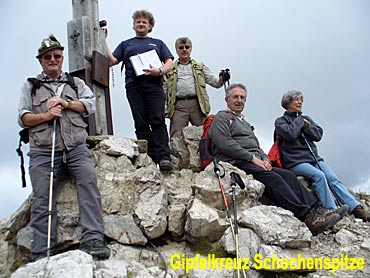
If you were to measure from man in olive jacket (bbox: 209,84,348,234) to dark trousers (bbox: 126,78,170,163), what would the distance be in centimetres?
93

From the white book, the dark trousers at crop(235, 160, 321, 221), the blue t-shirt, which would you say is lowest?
the dark trousers at crop(235, 160, 321, 221)

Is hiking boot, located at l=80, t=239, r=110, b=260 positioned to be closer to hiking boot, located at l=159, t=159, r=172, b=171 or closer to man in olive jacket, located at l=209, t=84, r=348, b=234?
hiking boot, located at l=159, t=159, r=172, b=171

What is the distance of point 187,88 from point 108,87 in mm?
1722

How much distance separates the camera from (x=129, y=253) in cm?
557

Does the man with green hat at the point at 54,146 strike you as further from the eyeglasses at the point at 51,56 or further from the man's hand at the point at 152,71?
the man's hand at the point at 152,71

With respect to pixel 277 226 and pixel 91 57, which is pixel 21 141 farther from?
pixel 277 226

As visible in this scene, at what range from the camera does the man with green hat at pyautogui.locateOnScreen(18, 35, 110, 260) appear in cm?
518

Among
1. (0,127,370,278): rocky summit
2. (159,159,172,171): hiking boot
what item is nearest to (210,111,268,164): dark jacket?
(0,127,370,278): rocky summit

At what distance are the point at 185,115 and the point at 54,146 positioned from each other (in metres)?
3.69

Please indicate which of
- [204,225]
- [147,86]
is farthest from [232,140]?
[147,86]

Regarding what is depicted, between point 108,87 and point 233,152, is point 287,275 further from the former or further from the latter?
point 108,87

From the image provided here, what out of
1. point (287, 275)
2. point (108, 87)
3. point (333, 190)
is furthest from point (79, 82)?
point (333, 190)

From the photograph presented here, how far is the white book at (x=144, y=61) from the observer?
7.42 metres

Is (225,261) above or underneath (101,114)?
underneath
